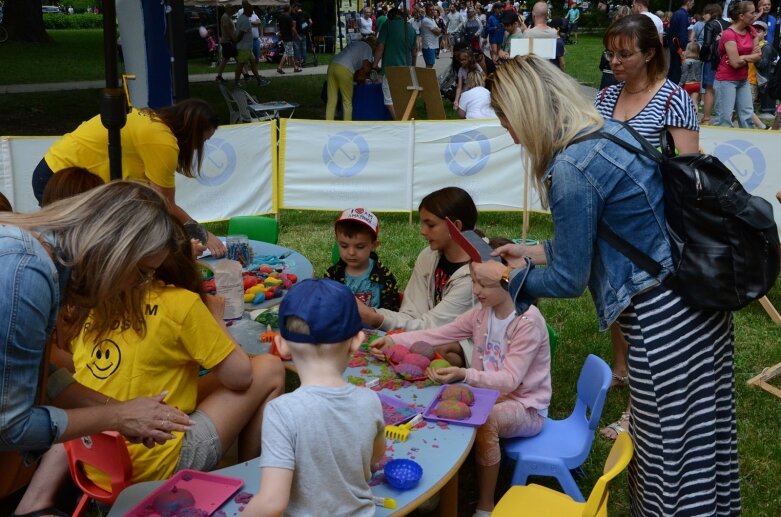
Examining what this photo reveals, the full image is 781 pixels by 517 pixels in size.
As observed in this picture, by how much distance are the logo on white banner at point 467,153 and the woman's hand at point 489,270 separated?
5.10m

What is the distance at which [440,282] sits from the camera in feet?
13.9

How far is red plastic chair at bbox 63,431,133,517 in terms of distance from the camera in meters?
2.52

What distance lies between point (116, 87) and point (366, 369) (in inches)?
64.4

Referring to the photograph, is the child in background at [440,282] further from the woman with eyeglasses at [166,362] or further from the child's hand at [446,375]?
the woman with eyeglasses at [166,362]

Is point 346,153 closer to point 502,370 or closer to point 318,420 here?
point 502,370

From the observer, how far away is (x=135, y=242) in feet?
6.95

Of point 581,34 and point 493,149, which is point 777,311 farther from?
point 581,34

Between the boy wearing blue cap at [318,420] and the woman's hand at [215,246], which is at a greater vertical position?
the boy wearing blue cap at [318,420]

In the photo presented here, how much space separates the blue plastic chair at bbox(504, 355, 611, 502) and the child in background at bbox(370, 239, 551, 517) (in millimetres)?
67

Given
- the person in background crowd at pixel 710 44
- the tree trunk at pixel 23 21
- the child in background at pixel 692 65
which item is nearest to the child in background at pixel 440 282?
the person in background crowd at pixel 710 44

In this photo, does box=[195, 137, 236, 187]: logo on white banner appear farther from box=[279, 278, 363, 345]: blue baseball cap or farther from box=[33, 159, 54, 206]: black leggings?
box=[279, 278, 363, 345]: blue baseball cap

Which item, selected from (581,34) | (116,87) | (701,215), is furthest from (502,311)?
(581,34)

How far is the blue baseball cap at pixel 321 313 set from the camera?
211cm

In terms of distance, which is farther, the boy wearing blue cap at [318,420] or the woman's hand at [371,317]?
the woman's hand at [371,317]
